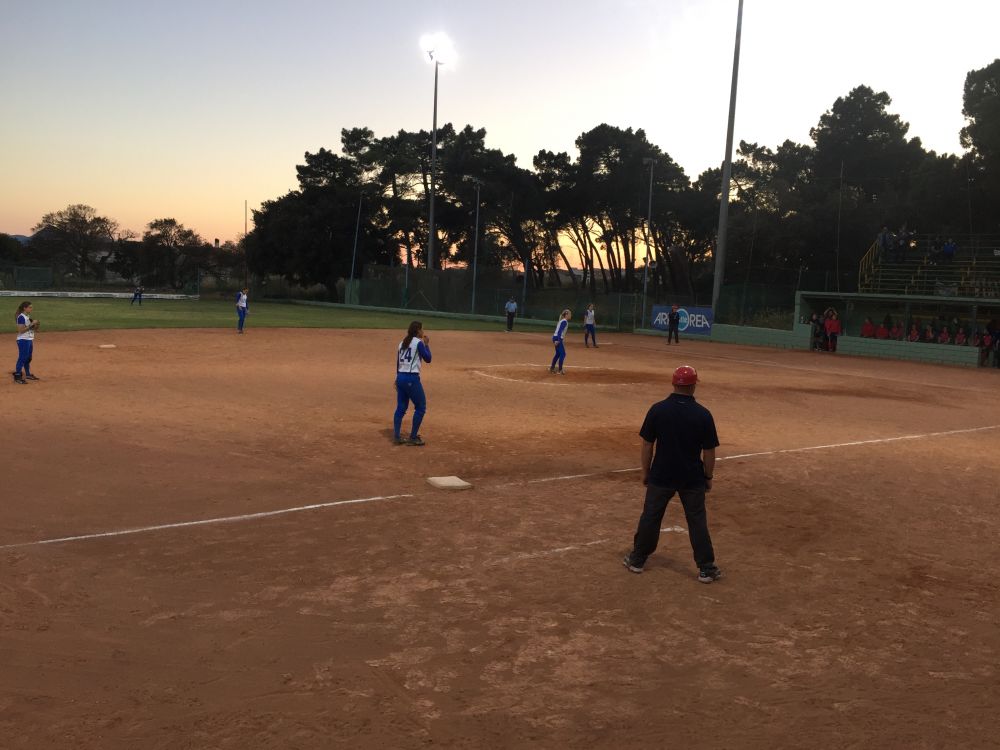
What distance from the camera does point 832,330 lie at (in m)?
40.6

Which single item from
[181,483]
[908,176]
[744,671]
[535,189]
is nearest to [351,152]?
[535,189]

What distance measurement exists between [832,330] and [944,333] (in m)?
5.18

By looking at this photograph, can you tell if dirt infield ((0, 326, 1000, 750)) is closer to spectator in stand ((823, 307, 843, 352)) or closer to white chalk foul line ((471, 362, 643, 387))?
white chalk foul line ((471, 362, 643, 387))

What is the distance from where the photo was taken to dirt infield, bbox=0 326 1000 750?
15.4 feet

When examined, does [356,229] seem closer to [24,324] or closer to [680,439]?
[24,324]

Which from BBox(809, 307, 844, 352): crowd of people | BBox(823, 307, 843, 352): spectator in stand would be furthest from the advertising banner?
BBox(823, 307, 843, 352): spectator in stand

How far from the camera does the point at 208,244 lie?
11406cm

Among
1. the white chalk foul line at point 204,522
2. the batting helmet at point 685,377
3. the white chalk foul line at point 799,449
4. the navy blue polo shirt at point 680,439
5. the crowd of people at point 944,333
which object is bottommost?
the white chalk foul line at point 204,522

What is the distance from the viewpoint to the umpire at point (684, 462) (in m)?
7.00

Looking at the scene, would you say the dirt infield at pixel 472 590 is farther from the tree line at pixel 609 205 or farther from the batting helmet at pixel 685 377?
the tree line at pixel 609 205

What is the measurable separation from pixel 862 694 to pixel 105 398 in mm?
15189

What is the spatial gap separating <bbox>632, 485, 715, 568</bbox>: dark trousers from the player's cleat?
0.14ft

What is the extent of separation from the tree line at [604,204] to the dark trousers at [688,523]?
5489 cm

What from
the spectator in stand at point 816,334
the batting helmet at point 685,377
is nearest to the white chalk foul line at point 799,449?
the batting helmet at point 685,377
